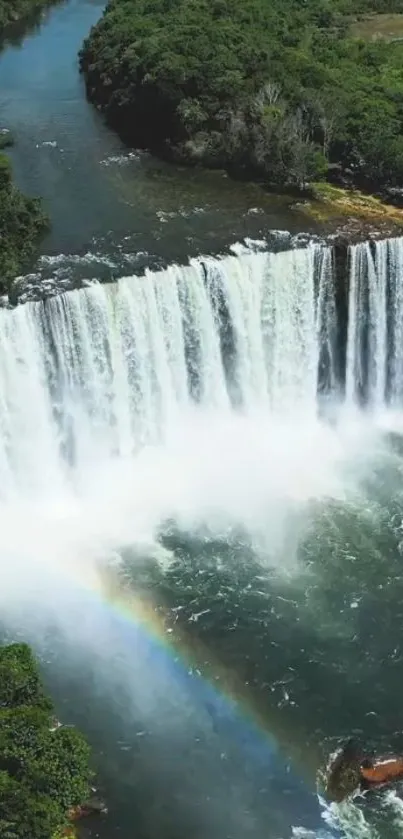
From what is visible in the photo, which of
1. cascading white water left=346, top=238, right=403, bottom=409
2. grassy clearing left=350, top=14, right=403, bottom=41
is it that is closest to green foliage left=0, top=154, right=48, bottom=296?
cascading white water left=346, top=238, right=403, bottom=409

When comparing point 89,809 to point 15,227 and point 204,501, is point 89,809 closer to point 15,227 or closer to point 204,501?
point 204,501

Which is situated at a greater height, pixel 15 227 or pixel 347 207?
pixel 347 207

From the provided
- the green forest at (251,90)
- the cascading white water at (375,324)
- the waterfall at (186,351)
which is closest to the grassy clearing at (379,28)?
the green forest at (251,90)

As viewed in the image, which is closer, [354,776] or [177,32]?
[354,776]

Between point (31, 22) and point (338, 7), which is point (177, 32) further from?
point (31, 22)

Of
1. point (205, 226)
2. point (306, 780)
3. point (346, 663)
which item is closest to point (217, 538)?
point (346, 663)

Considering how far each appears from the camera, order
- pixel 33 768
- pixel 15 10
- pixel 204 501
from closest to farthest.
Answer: pixel 33 768
pixel 204 501
pixel 15 10

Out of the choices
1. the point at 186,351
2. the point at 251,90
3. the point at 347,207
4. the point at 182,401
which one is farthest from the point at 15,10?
the point at 182,401
